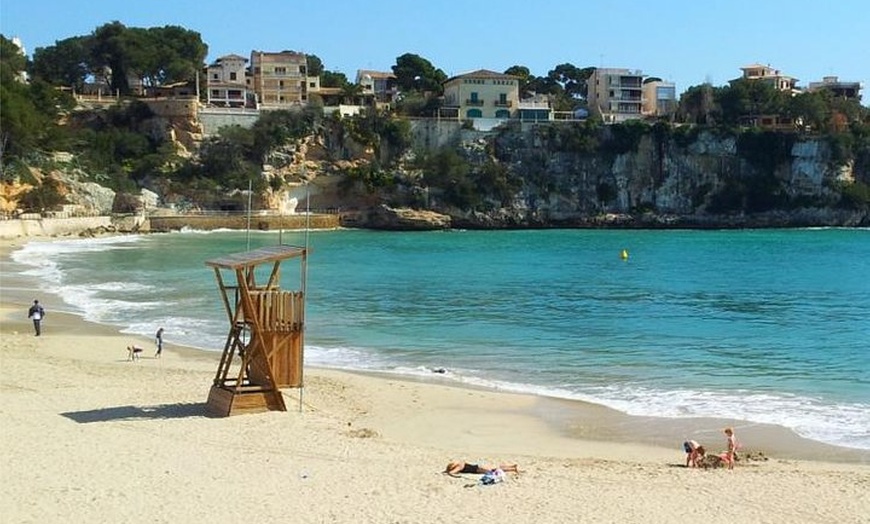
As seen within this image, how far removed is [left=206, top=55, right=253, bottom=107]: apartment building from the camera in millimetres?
97438

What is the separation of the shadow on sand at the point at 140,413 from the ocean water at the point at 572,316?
605 centimetres

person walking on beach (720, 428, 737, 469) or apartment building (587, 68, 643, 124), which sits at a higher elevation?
apartment building (587, 68, 643, 124)

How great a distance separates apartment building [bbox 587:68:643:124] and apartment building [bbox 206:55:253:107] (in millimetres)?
41937

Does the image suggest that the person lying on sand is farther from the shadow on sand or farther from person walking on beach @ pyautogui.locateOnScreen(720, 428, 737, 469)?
the shadow on sand

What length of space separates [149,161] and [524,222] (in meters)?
38.5

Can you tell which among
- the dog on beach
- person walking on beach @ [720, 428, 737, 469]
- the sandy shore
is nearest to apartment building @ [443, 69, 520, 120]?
the dog on beach

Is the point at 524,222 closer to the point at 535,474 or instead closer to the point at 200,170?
the point at 200,170

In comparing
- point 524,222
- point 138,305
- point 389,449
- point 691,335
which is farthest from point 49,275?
point 524,222

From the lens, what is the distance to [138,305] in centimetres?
3212

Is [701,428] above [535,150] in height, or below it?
below

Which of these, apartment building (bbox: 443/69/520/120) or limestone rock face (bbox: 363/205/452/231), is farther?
apartment building (bbox: 443/69/520/120)

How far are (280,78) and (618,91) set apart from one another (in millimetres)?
41043

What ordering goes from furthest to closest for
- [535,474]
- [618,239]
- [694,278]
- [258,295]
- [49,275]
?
[618,239]
[694,278]
[49,275]
[258,295]
[535,474]

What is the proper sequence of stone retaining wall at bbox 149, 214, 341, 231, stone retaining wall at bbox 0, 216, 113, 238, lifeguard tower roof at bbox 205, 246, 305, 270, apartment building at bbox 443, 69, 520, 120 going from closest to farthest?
lifeguard tower roof at bbox 205, 246, 305, 270 < stone retaining wall at bbox 0, 216, 113, 238 < stone retaining wall at bbox 149, 214, 341, 231 < apartment building at bbox 443, 69, 520, 120
